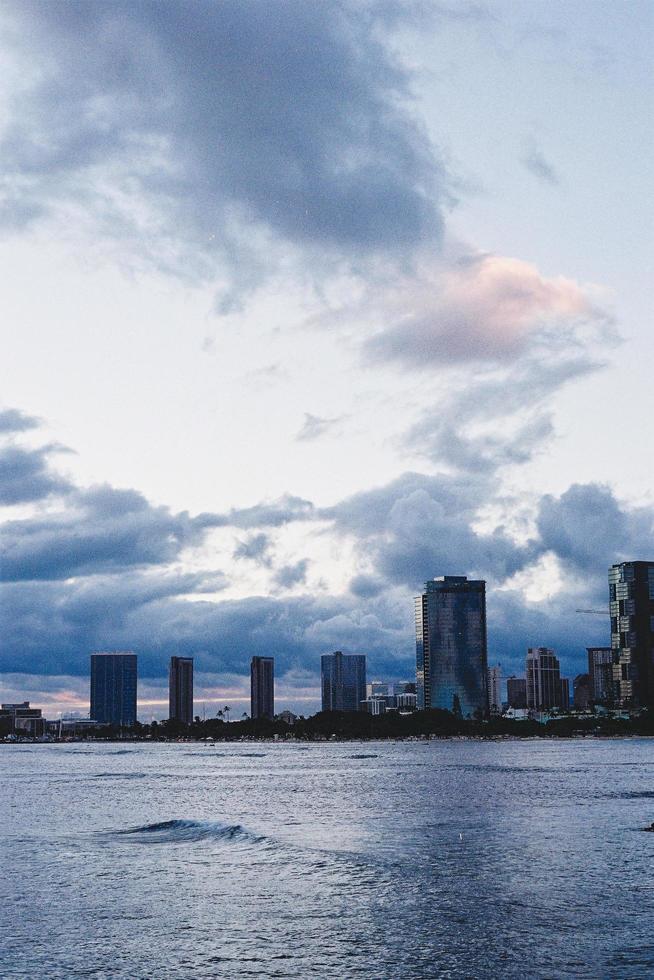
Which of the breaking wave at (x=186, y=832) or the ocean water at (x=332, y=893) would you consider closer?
the ocean water at (x=332, y=893)

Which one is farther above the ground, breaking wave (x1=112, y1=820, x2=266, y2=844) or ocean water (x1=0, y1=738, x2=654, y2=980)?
ocean water (x1=0, y1=738, x2=654, y2=980)

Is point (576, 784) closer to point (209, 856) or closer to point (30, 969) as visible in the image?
point (209, 856)

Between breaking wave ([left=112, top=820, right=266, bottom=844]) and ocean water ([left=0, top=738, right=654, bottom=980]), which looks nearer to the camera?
ocean water ([left=0, top=738, right=654, bottom=980])

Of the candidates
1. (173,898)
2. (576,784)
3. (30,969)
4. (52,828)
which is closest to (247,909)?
(173,898)

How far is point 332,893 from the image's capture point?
237 feet

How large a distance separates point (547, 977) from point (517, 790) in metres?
122

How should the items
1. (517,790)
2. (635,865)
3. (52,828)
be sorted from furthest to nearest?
(517,790)
(52,828)
(635,865)

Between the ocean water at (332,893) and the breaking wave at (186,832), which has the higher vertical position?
the ocean water at (332,893)

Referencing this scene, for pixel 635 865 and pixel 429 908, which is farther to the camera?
pixel 635 865

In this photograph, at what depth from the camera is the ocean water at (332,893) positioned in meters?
54.2

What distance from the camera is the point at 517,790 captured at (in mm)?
168375

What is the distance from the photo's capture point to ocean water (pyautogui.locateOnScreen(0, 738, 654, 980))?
5422cm

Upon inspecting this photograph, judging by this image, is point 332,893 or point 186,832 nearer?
point 332,893

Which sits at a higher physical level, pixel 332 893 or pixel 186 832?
pixel 332 893
